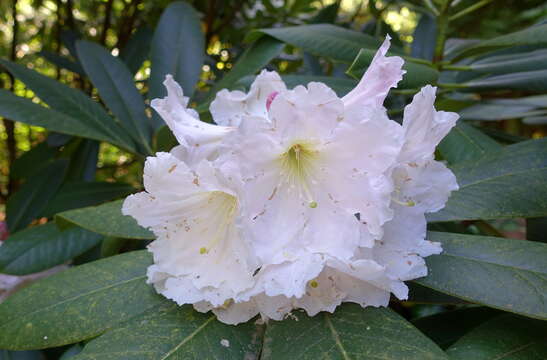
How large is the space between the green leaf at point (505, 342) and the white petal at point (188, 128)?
431mm

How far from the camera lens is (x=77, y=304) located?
2.52ft

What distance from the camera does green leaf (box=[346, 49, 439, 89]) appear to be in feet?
2.66

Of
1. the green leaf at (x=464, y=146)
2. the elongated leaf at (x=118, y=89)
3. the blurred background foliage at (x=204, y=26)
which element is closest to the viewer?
the green leaf at (x=464, y=146)

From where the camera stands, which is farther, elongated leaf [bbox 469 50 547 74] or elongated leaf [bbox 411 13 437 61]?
elongated leaf [bbox 411 13 437 61]

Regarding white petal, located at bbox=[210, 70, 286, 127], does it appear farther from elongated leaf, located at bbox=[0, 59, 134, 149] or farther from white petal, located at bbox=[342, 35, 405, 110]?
elongated leaf, located at bbox=[0, 59, 134, 149]

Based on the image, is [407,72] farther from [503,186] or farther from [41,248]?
[41,248]

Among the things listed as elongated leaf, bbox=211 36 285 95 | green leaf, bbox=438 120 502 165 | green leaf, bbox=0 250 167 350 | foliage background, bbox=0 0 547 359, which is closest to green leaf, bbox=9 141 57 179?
foliage background, bbox=0 0 547 359

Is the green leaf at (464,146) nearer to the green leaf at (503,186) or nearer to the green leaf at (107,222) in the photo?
the green leaf at (503,186)

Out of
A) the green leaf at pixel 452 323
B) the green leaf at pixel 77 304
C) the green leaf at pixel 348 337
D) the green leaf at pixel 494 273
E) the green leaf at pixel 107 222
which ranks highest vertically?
the green leaf at pixel 494 273

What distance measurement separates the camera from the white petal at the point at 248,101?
891 mm

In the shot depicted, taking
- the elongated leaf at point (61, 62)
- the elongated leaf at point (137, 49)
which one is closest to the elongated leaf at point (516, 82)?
the elongated leaf at point (137, 49)

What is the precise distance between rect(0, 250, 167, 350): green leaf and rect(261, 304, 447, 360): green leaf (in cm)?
21

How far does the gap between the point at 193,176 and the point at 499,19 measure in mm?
2200

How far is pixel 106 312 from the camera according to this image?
2.45 ft
